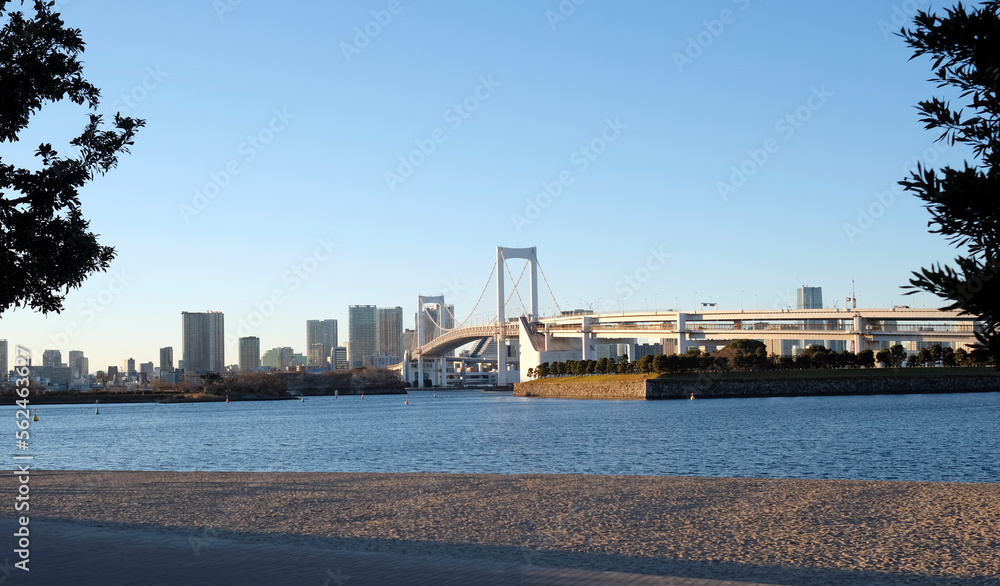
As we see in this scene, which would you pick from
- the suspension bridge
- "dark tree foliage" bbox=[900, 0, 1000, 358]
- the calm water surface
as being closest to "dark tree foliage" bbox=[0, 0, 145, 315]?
"dark tree foliage" bbox=[900, 0, 1000, 358]

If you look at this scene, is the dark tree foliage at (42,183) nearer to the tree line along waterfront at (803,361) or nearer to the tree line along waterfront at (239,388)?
the tree line along waterfront at (803,361)

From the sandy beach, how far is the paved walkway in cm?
40

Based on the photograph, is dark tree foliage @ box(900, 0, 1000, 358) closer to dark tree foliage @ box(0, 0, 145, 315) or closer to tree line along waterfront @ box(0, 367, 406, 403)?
dark tree foliage @ box(0, 0, 145, 315)

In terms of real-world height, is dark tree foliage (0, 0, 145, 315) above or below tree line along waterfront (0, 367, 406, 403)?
above

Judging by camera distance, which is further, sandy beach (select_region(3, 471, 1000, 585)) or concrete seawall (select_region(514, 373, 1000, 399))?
concrete seawall (select_region(514, 373, 1000, 399))

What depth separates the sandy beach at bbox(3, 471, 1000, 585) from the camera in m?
7.05

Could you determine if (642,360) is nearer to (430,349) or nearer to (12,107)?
(430,349)

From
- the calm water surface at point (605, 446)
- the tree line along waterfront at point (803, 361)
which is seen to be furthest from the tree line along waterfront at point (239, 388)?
the calm water surface at point (605, 446)

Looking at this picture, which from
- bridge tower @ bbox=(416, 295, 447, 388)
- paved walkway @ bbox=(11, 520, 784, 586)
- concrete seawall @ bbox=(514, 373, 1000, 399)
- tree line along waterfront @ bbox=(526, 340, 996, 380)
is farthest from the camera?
bridge tower @ bbox=(416, 295, 447, 388)

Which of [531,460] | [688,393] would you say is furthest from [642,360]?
[531,460]

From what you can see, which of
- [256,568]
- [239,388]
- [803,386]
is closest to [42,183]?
[256,568]

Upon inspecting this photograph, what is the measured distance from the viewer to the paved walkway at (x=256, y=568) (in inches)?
244

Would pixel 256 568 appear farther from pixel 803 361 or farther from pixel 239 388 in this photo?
pixel 239 388

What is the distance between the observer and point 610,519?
9195 millimetres
